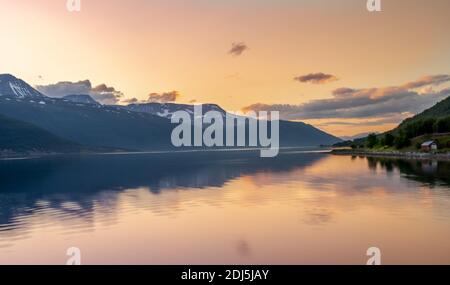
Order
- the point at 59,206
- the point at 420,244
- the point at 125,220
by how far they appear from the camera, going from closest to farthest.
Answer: the point at 420,244 < the point at 125,220 < the point at 59,206

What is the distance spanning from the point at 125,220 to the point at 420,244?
29234 millimetres

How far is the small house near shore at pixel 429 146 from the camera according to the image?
618 feet

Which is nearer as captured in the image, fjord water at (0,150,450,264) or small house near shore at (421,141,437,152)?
fjord water at (0,150,450,264)

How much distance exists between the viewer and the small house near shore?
188375 mm

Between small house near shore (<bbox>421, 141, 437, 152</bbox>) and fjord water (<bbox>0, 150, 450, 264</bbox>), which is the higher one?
small house near shore (<bbox>421, 141, 437, 152</bbox>)

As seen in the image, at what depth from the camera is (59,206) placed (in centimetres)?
5784

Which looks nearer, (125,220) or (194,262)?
(194,262)

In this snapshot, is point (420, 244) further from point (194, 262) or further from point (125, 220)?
point (125, 220)

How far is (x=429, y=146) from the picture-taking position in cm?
19100

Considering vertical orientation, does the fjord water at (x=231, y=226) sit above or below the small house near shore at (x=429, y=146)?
below

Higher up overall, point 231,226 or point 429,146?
point 429,146

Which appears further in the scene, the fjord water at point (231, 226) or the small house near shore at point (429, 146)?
the small house near shore at point (429, 146)

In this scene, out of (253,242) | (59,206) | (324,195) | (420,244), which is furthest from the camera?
(324,195)
